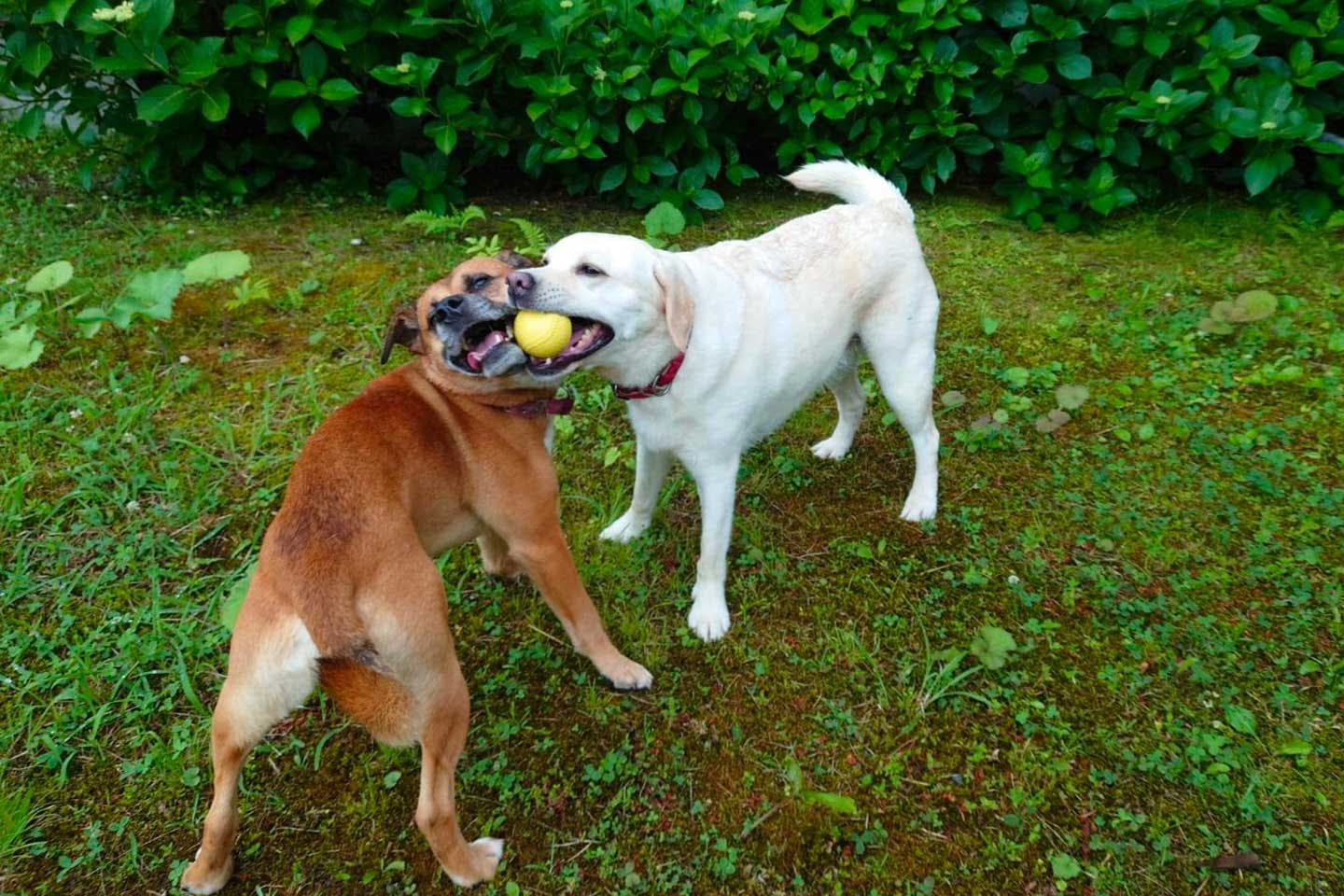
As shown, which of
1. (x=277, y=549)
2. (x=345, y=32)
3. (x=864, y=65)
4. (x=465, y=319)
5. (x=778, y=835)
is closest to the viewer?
(x=277, y=549)

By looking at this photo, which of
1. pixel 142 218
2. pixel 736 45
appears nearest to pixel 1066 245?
pixel 736 45

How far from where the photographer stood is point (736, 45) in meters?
5.28

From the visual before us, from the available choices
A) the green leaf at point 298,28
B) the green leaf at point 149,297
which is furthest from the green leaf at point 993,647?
the green leaf at point 298,28

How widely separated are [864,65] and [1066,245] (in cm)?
193

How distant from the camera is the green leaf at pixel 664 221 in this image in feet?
17.8

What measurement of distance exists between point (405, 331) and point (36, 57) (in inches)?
160

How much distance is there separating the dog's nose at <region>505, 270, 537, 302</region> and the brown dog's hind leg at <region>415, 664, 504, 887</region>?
3.71 ft

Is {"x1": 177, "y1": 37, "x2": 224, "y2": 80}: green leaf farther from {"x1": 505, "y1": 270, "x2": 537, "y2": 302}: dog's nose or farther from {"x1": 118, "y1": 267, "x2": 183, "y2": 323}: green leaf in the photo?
{"x1": 505, "y1": 270, "x2": 537, "y2": 302}: dog's nose

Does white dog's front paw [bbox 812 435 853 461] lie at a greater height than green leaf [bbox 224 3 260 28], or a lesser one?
lesser

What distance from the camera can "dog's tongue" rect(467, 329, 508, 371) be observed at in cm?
267

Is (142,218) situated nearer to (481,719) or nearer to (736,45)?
(736,45)

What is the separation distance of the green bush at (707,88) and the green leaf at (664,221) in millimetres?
391

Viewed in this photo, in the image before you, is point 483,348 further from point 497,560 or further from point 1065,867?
point 1065,867

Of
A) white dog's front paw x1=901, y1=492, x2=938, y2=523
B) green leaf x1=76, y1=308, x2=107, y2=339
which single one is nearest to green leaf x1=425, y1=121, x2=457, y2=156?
green leaf x1=76, y1=308, x2=107, y2=339
